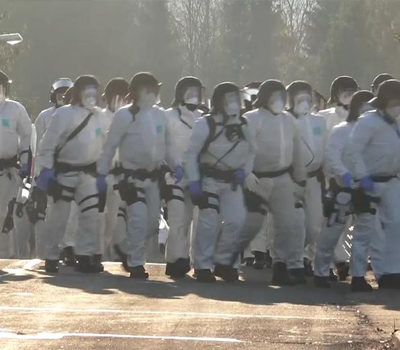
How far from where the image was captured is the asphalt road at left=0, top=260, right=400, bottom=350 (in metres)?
11.6

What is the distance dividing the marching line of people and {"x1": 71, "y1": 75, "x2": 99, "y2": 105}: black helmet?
10 mm

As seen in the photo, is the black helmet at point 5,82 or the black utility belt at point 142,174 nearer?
the black utility belt at point 142,174

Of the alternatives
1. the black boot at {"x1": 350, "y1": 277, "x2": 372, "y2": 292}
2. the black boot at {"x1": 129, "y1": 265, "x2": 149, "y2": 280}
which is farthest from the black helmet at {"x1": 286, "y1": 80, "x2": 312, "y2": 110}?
the black boot at {"x1": 350, "y1": 277, "x2": 372, "y2": 292}

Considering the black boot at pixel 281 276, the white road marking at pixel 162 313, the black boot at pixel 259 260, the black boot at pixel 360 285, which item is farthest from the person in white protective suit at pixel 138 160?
the white road marking at pixel 162 313

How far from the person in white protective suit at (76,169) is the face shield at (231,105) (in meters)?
1.57

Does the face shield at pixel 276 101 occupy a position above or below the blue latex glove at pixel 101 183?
above

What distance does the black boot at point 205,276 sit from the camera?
54.4ft

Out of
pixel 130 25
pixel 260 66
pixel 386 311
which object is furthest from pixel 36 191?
pixel 260 66

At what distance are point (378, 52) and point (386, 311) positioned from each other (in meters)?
62.9

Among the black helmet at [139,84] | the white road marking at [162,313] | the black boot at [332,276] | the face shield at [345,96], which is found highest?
the black helmet at [139,84]

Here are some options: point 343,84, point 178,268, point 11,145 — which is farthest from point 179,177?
point 343,84

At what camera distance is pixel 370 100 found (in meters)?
16.8

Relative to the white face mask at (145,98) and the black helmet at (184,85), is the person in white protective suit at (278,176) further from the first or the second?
the black helmet at (184,85)

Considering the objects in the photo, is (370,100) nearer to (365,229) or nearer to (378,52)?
(365,229)
